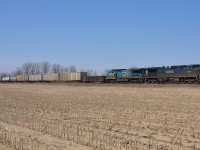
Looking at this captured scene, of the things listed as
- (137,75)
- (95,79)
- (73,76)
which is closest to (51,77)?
(73,76)

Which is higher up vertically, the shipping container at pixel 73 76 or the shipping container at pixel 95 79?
the shipping container at pixel 73 76

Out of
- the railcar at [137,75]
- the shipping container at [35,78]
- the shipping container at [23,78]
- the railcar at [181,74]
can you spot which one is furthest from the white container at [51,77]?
the railcar at [181,74]

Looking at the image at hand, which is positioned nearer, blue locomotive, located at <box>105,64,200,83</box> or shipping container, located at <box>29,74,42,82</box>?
blue locomotive, located at <box>105,64,200,83</box>

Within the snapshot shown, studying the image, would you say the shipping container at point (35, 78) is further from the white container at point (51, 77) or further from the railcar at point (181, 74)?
the railcar at point (181, 74)

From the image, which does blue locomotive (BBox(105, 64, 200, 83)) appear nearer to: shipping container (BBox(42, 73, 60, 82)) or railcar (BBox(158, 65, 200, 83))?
railcar (BBox(158, 65, 200, 83))

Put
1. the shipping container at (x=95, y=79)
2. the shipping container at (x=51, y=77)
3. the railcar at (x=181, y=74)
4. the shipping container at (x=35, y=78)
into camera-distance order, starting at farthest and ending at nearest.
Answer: the shipping container at (x=35, y=78)
the shipping container at (x=51, y=77)
the shipping container at (x=95, y=79)
the railcar at (x=181, y=74)

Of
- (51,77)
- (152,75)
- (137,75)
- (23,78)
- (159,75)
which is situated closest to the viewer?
(159,75)

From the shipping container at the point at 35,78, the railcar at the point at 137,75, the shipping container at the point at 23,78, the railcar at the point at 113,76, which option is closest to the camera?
the railcar at the point at 137,75

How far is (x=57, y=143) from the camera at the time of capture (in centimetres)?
995

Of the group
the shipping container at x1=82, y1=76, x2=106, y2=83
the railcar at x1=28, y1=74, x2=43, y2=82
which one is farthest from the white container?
the shipping container at x1=82, y1=76, x2=106, y2=83

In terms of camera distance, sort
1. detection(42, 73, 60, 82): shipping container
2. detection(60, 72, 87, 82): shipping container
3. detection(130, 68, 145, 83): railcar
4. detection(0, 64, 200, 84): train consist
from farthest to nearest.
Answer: detection(42, 73, 60, 82): shipping container, detection(60, 72, 87, 82): shipping container, detection(130, 68, 145, 83): railcar, detection(0, 64, 200, 84): train consist

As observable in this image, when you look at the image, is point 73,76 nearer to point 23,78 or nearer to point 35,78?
point 35,78

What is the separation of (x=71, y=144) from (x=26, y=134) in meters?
2.33

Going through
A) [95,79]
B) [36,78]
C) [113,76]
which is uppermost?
[113,76]
